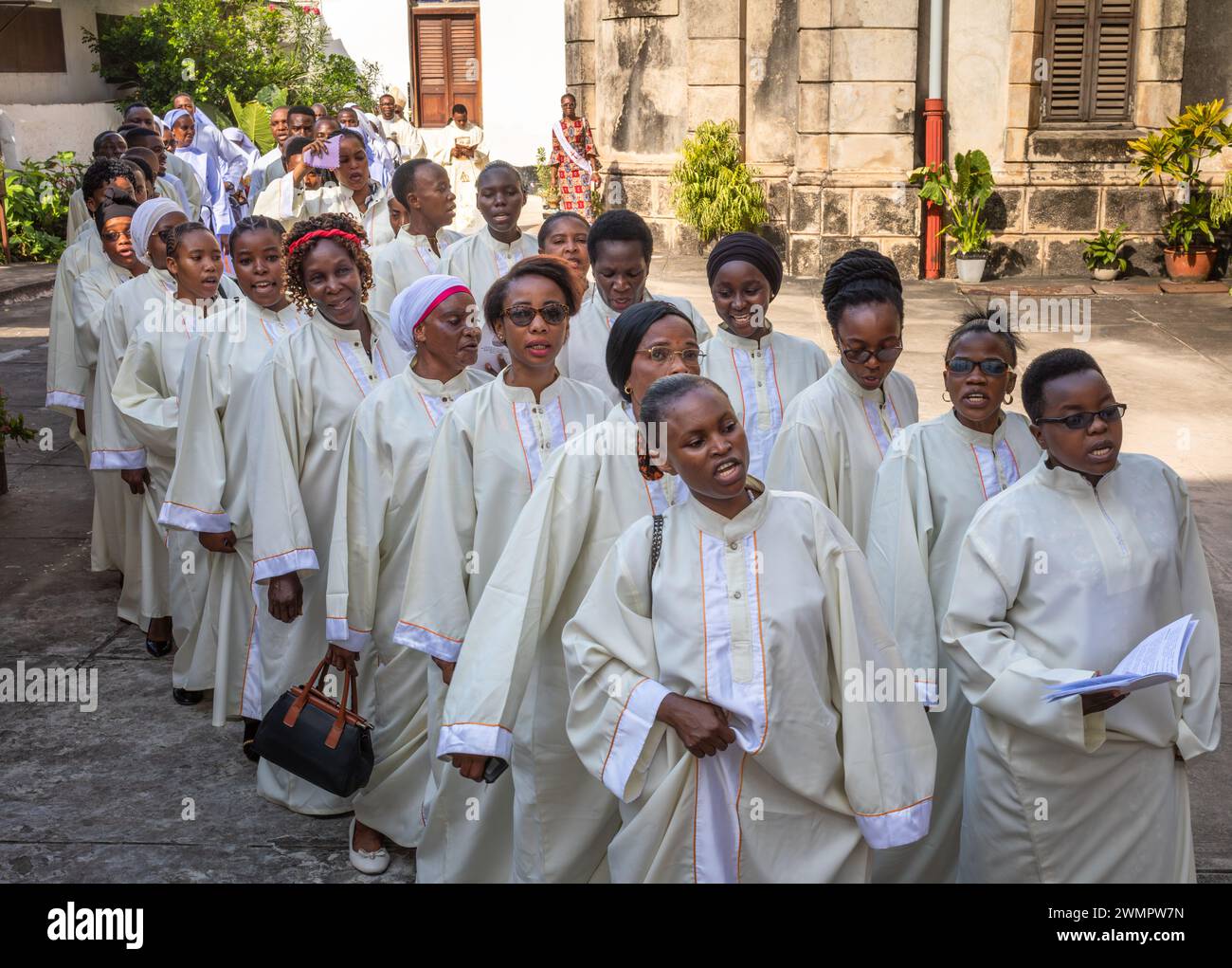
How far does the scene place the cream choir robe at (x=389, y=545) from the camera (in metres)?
4.96

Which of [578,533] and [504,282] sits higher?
[504,282]

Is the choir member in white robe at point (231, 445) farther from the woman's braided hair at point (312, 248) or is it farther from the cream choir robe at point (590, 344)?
the cream choir robe at point (590, 344)

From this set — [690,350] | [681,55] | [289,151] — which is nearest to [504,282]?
[690,350]

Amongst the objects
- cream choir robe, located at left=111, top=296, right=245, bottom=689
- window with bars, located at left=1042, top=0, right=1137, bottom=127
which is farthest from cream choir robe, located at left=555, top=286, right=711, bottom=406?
window with bars, located at left=1042, top=0, right=1137, bottom=127

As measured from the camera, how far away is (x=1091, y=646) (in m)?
3.71

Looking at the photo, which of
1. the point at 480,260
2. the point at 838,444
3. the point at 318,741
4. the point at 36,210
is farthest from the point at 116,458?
the point at 36,210

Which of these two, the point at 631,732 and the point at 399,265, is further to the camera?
the point at 399,265

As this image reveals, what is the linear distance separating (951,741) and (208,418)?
3.23m

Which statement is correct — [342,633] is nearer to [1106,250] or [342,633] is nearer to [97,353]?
[97,353]

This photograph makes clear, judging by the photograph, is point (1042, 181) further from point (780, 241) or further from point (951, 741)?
point (951, 741)

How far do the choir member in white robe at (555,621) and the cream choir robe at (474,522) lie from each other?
1.01 feet

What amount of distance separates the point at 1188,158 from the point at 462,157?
11.2 meters

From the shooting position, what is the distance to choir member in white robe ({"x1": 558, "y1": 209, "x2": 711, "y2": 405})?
592 centimetres

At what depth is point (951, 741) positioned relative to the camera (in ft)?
15.0
